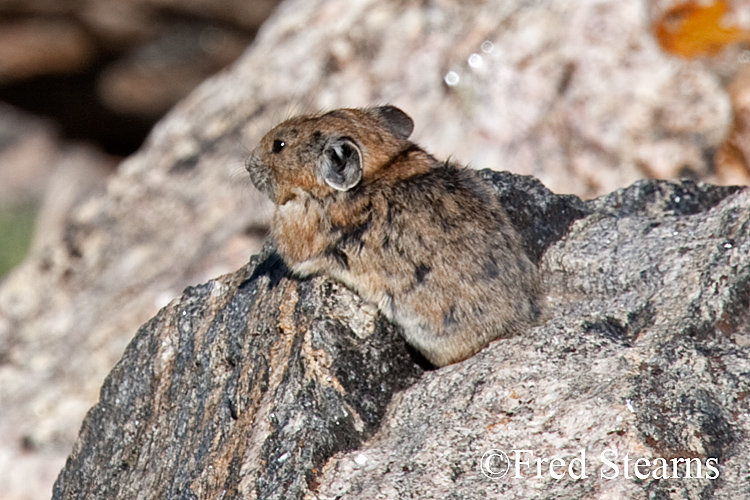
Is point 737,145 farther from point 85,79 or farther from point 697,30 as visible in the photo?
point 85,79

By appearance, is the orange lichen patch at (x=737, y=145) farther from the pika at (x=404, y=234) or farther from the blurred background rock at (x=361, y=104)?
the pika at (x=404, y=234)

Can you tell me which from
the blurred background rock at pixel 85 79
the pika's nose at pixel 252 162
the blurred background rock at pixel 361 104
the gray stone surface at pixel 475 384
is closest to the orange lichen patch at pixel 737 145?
the blurred background rock at pixel 361 104

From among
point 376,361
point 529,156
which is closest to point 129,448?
point 376,361

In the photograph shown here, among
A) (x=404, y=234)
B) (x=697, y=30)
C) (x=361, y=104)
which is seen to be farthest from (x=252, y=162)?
(x=697, y=30)

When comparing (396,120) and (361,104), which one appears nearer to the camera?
(396,120)

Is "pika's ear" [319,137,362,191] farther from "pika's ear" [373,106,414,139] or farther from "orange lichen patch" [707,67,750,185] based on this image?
"orange lichen patch" [707,67,750,185]

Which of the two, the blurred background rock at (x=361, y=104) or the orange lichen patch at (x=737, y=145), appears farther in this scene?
the blurred background rock at (x=361, y=104)
